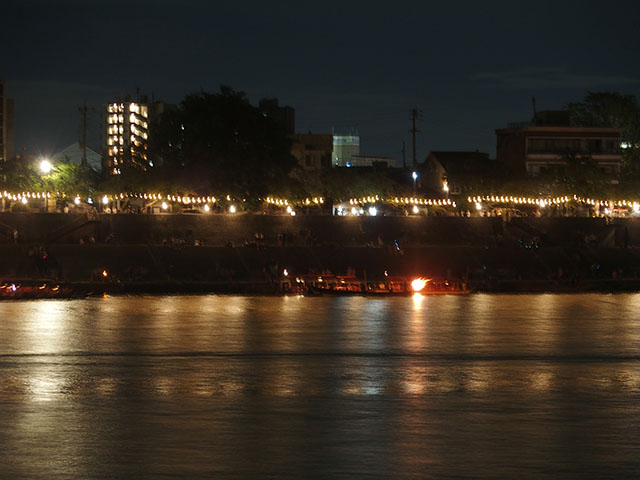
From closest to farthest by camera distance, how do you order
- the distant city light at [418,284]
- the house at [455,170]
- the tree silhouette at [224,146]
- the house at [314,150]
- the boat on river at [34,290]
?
1. the boat on river at [34,290]
2. the distant city light at [418,284]
3. the tree silhouette at [224,146]
4. the house at [455,170]
5. the house at [314,150]

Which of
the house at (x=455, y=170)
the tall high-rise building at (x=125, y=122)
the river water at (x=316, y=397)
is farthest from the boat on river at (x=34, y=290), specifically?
the tall high-rise building at (x=125, y=122)

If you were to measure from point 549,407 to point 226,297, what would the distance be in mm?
23085

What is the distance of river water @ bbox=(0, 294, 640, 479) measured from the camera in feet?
42.9

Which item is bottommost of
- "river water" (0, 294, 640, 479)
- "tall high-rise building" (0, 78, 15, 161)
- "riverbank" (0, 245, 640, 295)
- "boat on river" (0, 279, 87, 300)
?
"river water" (0, 294, 640, 479)

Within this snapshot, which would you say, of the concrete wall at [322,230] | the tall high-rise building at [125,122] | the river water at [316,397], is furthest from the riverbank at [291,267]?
the tall high-rise building at [125,122]

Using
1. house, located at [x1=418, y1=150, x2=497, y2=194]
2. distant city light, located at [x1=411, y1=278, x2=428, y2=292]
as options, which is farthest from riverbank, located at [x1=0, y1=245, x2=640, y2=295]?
house, located at [x1=418, y1=150, x2=497, y2=194]

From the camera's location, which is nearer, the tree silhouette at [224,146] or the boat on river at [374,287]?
the boat on river at [374,287]

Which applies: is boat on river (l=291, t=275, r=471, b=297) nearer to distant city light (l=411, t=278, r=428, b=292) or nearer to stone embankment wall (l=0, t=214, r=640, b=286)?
distant city light (l=411, t=278, r=428, b=292)

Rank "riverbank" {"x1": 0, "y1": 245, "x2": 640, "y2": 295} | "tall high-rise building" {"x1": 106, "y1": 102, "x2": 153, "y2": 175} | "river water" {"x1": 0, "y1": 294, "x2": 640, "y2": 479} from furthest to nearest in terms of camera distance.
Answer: "tall high-rise building" {"x1": 106, "y1": 102, "x2": 153, "y2": 175} → "riverbank" {"x1": 0, "y1": 245, "x2": 640, "y2": 295} → "river water" {"x1": 0, "y1": 294, "x2": 640, "y2": 479}

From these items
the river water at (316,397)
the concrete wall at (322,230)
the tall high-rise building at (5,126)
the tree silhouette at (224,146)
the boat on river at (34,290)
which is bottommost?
the river water at (316,397)

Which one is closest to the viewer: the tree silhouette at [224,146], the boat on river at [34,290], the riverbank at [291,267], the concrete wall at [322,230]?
the boat on river at [34,290]

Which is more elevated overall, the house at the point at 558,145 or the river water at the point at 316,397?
the house at the point at 558,145

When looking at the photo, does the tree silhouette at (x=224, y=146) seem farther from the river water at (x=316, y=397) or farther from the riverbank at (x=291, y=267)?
the river water at (x=316, y=397)

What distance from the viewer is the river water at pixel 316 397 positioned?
42.9 ft
